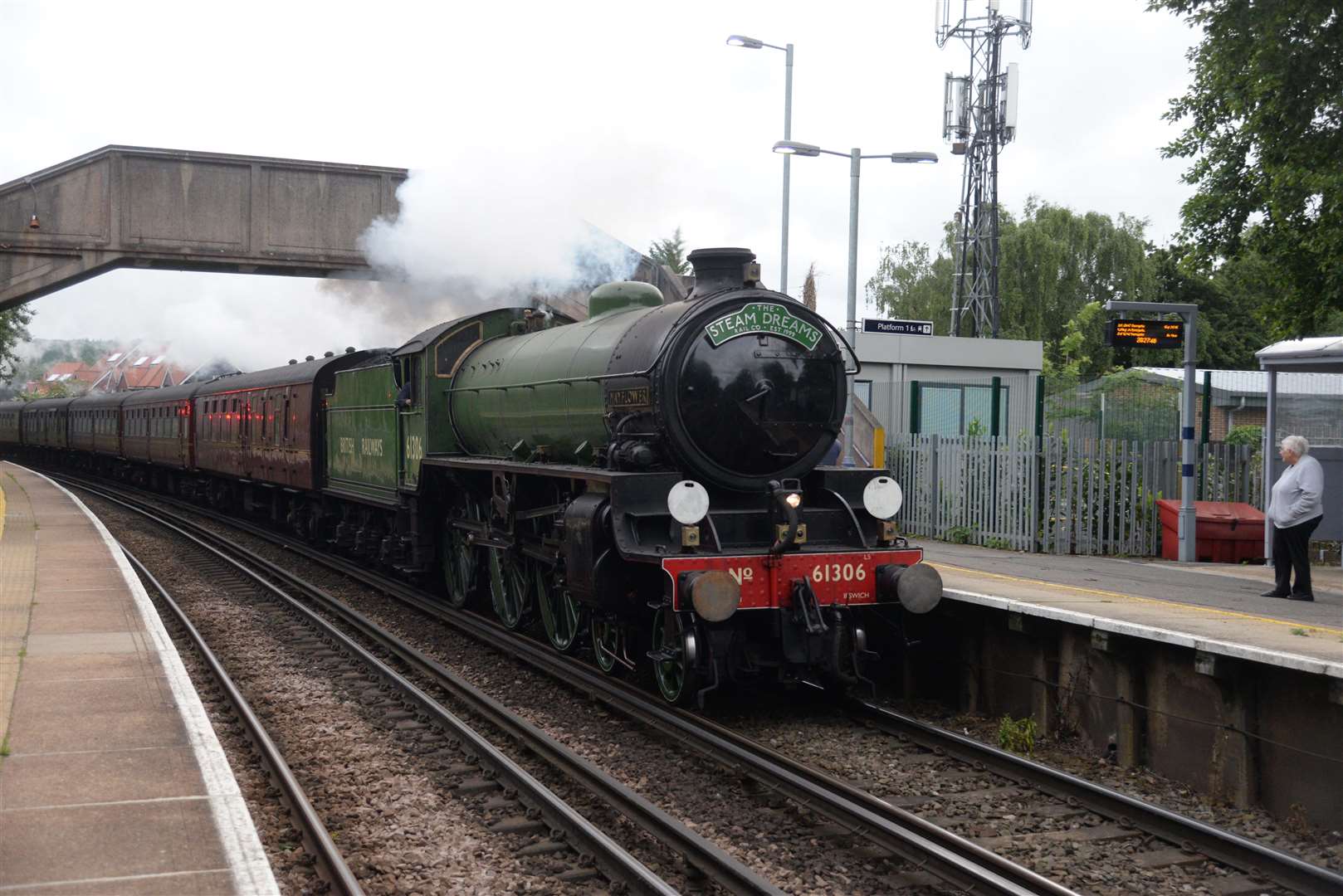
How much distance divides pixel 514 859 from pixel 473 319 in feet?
27.0

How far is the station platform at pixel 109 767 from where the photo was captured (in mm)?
4809

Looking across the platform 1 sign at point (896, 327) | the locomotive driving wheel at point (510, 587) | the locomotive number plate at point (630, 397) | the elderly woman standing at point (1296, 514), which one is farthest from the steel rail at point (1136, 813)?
the platform 1 sign at point (896, 327)

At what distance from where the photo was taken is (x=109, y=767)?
6.21 meters

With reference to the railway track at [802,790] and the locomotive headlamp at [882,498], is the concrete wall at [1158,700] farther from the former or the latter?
the railway track at [802,790]

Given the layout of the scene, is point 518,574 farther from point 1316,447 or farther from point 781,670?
point 1316,447

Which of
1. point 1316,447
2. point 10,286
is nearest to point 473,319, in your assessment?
point 1316,447

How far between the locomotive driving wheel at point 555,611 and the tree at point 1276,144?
769 cm

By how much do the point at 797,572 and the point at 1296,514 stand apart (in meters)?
4.46

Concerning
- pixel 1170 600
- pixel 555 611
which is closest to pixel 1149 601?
pixel 1170 600

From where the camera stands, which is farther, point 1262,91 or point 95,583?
point 95,583

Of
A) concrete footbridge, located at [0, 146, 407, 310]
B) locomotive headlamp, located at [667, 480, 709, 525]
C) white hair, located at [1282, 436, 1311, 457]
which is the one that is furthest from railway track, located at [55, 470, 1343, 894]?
concrete footbridge, located at [0, 146, 407, 310]

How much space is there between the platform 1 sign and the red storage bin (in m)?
4.12

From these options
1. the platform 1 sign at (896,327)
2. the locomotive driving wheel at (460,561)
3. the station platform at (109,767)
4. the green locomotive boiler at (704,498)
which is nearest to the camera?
the station platform at (109,767)

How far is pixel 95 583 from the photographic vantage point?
1307 cm
